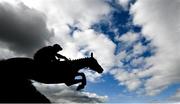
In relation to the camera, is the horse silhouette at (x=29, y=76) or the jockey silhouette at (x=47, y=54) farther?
the jockey silhouette at (x=47, y=54)

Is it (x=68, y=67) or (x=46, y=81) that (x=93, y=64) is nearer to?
(x=68, y=67)

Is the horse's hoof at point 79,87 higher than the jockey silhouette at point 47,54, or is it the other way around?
the jockey silhouette at point 47,54

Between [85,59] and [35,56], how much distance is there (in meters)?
3.73

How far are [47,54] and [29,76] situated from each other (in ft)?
5.66

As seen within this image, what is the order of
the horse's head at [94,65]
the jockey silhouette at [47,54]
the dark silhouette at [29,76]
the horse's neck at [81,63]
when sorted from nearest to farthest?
1. the dark silhouette at [29,76]
2. the jockey silhouette at [47,54]
3. the horse's neck at [81,63]
4. the horse's head at [94,65]

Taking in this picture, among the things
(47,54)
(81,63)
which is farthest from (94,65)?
(47,54)

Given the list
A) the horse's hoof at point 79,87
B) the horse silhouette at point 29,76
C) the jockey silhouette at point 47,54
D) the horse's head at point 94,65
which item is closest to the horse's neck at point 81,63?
the horse silhouette at point 29,76

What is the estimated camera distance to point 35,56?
15773mm

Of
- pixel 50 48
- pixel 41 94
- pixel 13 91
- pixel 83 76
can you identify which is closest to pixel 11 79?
pixel 13 91

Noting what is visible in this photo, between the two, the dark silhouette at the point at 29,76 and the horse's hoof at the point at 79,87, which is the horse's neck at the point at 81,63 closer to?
the dark silhouette at the point at 29,76

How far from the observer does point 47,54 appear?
616 inches

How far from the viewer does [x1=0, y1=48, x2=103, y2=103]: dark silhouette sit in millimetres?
14125

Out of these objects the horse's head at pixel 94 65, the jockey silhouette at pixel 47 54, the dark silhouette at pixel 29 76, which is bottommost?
the dark silhouette at pixel 29 76

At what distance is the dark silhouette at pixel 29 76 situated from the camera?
14.1 meters
